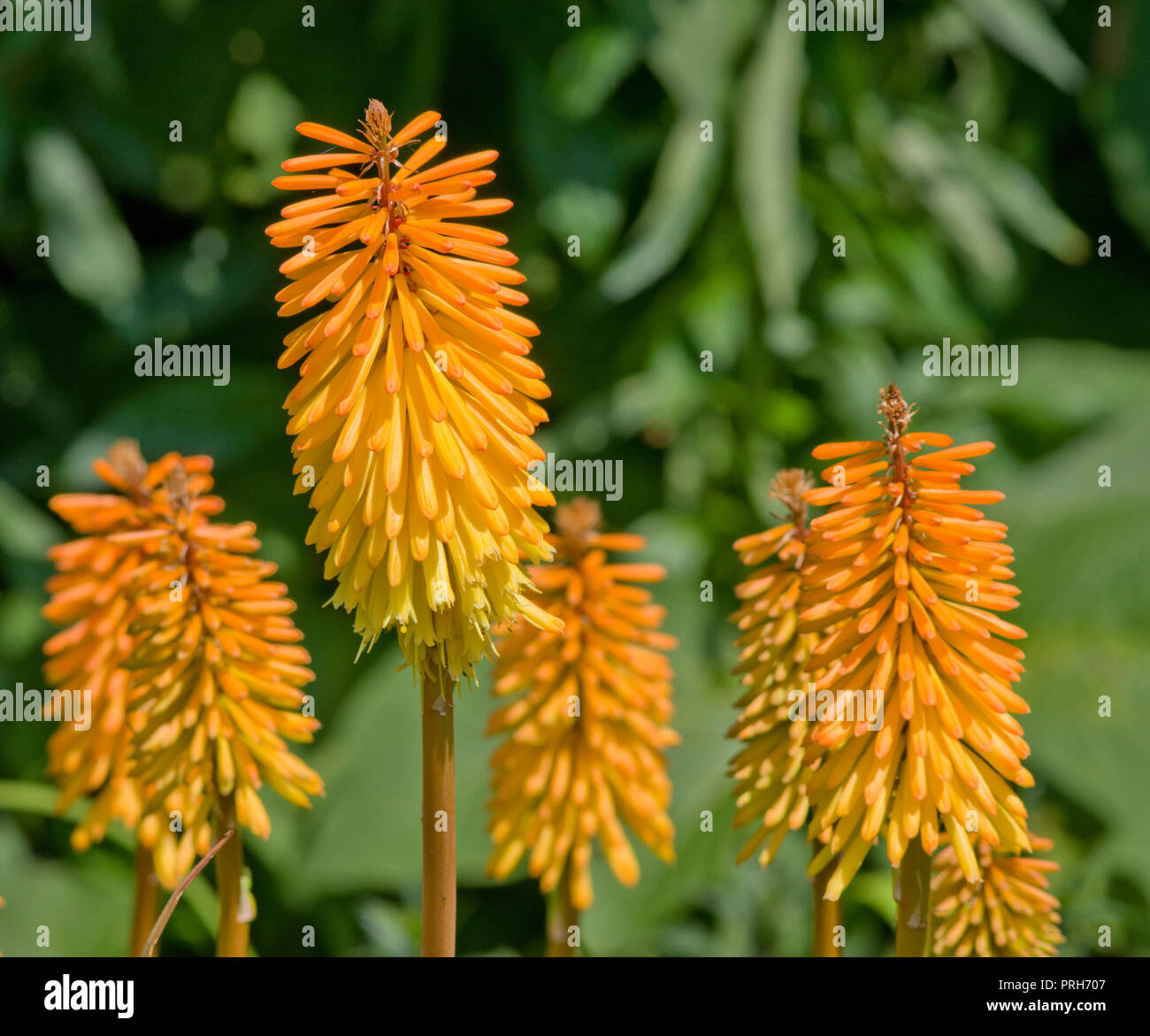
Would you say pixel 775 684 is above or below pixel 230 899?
above

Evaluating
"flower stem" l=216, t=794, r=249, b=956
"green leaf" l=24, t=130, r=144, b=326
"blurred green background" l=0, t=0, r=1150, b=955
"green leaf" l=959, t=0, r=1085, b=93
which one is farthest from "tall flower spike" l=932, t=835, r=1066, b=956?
"green leaf" l=24, t=130, r=144, b=326

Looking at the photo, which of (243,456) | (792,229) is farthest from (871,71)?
(243,456)

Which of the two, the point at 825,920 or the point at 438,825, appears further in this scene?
the point at 825,920

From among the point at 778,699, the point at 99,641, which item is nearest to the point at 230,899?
the point at 99,641

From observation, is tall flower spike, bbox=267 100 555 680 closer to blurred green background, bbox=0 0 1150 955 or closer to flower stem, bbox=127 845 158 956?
flower stem, bbox=127 845 158 956

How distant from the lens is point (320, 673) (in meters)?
1.93

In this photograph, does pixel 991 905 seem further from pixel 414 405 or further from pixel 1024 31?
pixel 1024 31

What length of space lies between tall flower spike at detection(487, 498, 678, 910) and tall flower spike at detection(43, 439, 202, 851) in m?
0.26

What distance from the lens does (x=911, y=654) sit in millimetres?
614

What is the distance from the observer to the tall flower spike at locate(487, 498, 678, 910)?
777mm

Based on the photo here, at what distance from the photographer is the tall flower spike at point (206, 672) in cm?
69

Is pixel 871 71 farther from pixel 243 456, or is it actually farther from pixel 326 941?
pixel 326 941

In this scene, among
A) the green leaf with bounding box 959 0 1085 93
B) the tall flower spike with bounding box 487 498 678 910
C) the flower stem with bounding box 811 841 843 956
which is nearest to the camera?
the flower stem with bounding box 811 841 843 956

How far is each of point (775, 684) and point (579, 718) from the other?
→ 6.4 inches
